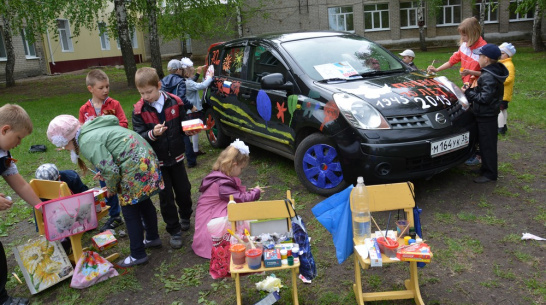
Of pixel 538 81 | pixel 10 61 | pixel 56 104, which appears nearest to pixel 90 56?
pixel 10 61

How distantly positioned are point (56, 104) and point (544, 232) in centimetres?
1496

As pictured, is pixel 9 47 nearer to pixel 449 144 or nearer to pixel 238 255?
pixel 449 144

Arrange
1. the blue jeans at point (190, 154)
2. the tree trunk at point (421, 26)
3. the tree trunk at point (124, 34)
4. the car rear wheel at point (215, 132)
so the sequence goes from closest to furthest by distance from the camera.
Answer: the blue jeans at point (190, 154), the car rear wheel at point (215, 132), the tree trunk at point (124, 34), the tree trunk at point (421, 26)

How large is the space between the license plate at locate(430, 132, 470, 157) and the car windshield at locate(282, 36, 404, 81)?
1229 mm

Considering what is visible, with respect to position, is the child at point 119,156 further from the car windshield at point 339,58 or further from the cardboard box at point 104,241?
the car windshield at point 339,58

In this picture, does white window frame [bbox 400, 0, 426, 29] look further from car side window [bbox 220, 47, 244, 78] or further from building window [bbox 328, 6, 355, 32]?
car side window [bbox 220, 47, 244, 78]

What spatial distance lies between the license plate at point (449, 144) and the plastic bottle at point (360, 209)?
1.67 meters

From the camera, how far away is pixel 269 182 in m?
5.66

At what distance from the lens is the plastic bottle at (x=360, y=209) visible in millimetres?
2914

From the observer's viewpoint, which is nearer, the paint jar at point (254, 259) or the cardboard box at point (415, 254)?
the cardboard box at point (415, 254)

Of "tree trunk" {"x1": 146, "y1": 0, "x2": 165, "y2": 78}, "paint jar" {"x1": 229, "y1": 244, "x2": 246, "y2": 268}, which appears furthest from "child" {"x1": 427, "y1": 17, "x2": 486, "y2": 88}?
"tree trunk" {"x1": 146, "y1": 0, "x2": 165, "y2": 78}

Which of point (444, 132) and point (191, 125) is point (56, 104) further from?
point (444, 132)

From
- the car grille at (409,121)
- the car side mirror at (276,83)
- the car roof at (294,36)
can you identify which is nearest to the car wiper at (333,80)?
the car side mirror at (276,83)

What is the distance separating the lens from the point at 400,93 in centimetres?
453
